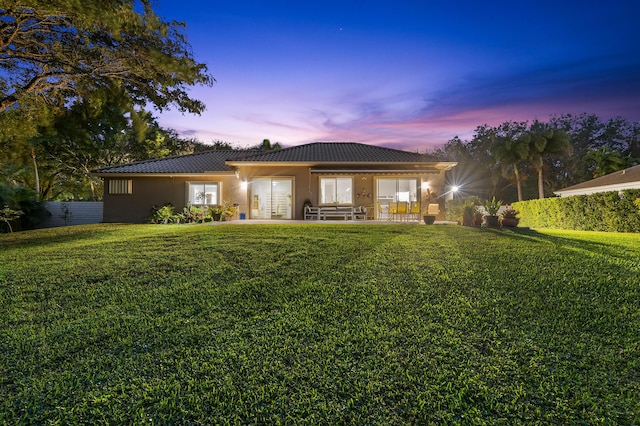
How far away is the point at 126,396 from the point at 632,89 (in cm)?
3428

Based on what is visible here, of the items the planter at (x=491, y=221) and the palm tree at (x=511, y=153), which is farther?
the palm tree at (x=511, y=153)

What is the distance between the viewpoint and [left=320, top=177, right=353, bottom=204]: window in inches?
676

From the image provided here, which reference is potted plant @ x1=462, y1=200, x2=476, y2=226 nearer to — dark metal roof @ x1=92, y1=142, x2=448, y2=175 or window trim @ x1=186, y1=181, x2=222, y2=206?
dark metal roof @ x1=92, y1=142, x2=448, y2=175

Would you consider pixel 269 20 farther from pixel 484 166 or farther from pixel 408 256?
pixel 484 166

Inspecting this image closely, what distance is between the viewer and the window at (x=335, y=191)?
17172mm

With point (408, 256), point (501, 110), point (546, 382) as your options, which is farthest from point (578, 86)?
point (546, 382)

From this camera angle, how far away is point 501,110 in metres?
20.9

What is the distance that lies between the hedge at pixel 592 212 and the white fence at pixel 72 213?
26.3 meters

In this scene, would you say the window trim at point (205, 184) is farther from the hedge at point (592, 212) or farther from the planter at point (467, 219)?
the hedge at point (592, 212)

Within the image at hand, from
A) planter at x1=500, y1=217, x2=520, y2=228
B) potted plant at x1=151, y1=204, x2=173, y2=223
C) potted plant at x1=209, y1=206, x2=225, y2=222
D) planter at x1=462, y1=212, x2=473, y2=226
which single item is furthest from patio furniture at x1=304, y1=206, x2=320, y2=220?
→ planter at x1=500, y1=217, x2=520, y2=228

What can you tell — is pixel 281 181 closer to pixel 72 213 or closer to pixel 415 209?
pixel 415 209

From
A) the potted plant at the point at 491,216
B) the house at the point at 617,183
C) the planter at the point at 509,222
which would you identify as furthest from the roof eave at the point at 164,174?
the house at the point at 617,183

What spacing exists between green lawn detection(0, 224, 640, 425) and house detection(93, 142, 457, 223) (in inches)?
391

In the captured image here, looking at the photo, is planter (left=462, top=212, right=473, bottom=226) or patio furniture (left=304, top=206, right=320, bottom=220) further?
patio furniture (left=304, top=206, right=320, bottom=220)
